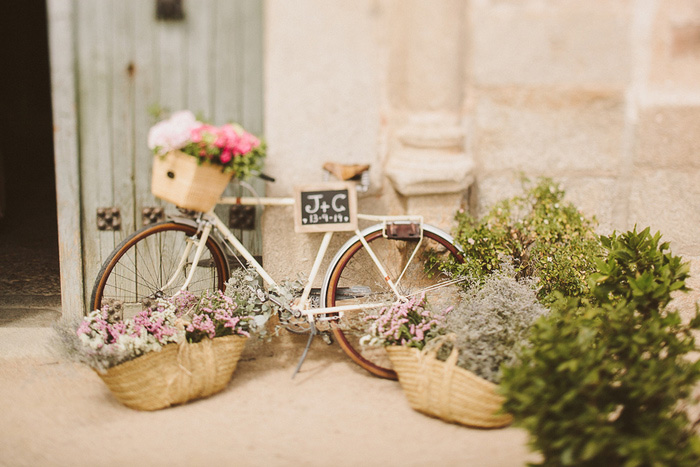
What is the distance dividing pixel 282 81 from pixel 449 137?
1032 millimetres

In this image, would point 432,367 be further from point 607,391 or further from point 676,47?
point 676,47

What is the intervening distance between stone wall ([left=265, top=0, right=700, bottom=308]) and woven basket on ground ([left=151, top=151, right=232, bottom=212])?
569 millimetres

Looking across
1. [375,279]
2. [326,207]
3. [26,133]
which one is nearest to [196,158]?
[326,207]

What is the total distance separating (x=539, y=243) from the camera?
341cm

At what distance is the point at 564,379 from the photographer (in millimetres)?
2277

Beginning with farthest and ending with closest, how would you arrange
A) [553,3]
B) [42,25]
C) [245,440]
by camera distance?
[42,25]
[553,3]
[245,440]

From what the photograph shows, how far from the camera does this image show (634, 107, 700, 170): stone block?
383 centimetres

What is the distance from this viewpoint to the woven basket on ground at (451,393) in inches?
112

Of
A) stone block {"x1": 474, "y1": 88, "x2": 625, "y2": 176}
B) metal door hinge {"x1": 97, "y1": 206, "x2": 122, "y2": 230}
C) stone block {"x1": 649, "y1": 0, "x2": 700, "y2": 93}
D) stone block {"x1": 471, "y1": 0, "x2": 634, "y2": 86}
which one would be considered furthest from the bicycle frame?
stone block {"x1": 649, "y1": 0, "x2": 700, "y2": 93}

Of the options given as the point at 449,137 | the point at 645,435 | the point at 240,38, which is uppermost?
the point at 240,38

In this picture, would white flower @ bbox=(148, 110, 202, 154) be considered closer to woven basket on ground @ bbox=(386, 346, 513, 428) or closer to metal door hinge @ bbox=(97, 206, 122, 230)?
metal door hinge @ bbox=(97, 206, 122, 230)

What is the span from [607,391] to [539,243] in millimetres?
1174

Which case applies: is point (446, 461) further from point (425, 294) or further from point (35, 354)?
point (35, 354)

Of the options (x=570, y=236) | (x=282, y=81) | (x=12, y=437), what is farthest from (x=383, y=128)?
(x=12, y=437)
